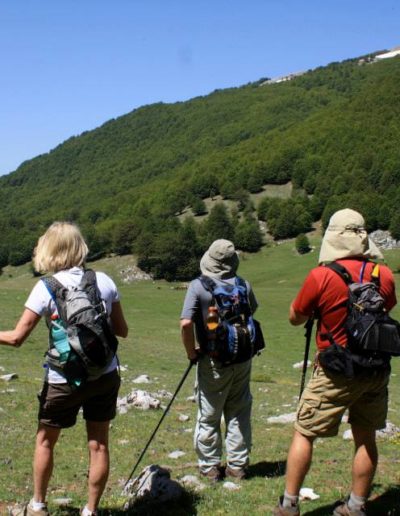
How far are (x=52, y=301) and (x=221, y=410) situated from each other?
2770 mm

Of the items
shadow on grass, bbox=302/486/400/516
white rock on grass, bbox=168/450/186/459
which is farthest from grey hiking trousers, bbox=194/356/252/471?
white rock on grass, bbox=168/450/186/459

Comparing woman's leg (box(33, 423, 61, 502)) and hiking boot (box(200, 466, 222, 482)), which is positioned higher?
woman's leg (box(33, 423, 61, 502))

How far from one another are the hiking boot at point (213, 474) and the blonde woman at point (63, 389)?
6.00ft

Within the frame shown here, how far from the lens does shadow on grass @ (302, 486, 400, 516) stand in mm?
5605

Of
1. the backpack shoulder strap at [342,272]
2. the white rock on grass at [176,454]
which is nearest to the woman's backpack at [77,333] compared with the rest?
the backpack shoulder strap at [342,272]

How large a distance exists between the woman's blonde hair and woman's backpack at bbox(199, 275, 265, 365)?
70.9 inches

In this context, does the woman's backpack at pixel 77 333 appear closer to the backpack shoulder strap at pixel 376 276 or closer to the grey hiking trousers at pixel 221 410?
the grey hiking trousers at pixel 221 410

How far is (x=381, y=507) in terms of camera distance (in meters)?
5.76

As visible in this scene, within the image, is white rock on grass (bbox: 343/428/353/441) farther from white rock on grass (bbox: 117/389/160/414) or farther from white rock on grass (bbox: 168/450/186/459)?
white rock on grass (bbox: 117/389/160/414)

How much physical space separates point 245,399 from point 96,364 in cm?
250

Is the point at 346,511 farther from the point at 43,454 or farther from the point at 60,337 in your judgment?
the point at 60,337

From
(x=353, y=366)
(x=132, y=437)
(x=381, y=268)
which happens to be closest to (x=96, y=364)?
(x=353, y=366)

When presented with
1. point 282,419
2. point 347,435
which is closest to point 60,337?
point 347,435

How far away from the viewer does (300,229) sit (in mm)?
153875
